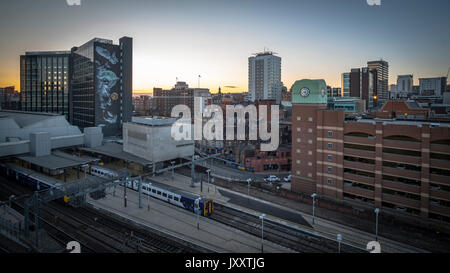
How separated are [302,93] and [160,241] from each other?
33494 mm

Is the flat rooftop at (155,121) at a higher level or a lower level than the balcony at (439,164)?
higher

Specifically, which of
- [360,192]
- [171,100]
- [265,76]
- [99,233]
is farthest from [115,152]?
[265,76]

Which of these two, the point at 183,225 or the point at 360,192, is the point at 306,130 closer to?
the point at 360,192

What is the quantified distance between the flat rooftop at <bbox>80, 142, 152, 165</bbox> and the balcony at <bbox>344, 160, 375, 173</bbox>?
1509 inches

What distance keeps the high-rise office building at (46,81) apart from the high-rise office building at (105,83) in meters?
22.9

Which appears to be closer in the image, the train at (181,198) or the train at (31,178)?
the train at (181,198)

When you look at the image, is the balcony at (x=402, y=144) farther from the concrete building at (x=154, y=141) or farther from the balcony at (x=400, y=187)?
the concrete building at (x=154, y=141)

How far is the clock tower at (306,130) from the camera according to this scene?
163 feet

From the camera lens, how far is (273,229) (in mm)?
36594

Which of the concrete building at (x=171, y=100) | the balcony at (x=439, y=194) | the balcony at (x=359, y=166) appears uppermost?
the concrete building at (x=171, y=100)

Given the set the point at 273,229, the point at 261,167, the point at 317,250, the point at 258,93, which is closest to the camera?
the point at 317,250

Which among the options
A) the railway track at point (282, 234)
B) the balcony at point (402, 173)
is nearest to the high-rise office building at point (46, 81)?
the railway track at point (282, 234)
